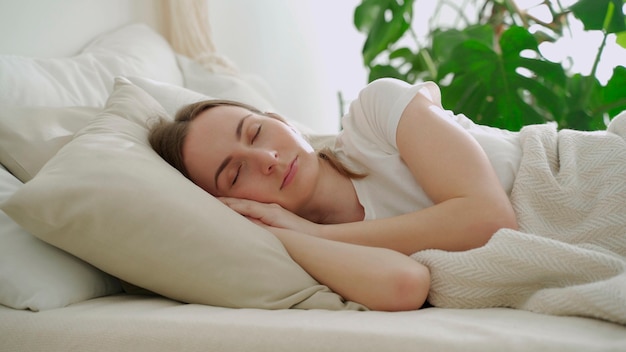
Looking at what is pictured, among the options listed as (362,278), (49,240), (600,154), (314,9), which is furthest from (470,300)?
(314,9)

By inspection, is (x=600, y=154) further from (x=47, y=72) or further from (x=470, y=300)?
(x=47, y=72)

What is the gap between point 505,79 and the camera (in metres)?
2.12

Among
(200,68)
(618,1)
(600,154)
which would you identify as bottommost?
(200,68)

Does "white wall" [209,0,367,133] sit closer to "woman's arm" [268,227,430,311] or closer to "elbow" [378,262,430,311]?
"woman's arm" [268,227,430,311]

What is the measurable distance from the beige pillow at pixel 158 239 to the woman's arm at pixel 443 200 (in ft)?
0.54

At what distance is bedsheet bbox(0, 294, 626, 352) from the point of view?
0.82 metres

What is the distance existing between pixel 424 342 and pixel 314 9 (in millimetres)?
2907

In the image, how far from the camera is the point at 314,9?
11.6 ft

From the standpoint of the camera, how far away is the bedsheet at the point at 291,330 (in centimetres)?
82

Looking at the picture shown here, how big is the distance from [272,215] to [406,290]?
0.33 m

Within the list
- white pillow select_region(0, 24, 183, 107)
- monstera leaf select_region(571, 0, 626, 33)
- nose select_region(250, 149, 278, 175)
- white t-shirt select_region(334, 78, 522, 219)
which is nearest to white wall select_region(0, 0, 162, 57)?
white pillow select_region(0, 24, 183, 107)

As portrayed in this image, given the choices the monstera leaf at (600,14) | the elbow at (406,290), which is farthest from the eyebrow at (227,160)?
the monstera leaf at (600,14)

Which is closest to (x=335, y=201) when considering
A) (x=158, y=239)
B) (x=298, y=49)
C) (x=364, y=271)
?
(x=364, y=271)

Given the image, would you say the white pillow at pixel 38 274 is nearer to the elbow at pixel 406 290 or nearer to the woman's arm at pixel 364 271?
the woman's arm at pixel 364 271
